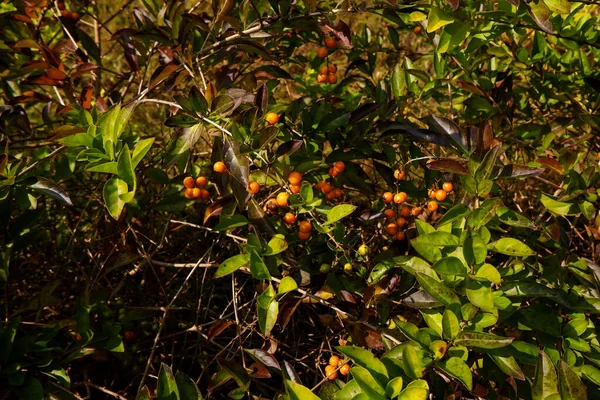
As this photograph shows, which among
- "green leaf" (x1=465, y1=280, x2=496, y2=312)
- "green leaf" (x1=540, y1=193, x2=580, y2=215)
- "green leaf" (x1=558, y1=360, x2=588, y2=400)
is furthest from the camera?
"green leaf" (x1=540, y1=193, x2=580, y2=215)

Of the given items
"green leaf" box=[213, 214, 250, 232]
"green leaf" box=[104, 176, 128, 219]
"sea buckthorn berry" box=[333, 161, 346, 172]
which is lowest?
"green leaf" box=[213, 214, 250, 232]

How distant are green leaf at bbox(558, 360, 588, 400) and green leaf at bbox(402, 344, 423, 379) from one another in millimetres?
296

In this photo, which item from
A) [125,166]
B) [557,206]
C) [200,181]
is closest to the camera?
[125,166]

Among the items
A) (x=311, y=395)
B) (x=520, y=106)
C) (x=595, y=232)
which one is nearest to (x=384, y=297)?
Answer: (x=311, y=395)

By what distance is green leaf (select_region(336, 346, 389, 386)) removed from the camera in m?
1.30

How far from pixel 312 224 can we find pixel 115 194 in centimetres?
58

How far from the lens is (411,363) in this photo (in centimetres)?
129

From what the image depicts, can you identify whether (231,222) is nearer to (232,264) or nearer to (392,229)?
(232,264)

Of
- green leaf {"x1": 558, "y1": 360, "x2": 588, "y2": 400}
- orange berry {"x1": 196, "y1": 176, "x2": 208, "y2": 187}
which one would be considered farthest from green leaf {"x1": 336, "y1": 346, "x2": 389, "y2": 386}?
orange berry {"x1": 196, "y1": 176, "x2": 208, "y2": 187}

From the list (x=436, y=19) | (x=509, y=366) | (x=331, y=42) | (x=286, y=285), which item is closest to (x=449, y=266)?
(x=509, y=366)

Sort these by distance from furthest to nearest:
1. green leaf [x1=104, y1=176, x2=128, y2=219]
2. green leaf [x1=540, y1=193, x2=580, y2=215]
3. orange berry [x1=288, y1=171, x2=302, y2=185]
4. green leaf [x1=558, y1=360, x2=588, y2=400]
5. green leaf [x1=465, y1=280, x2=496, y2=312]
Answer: green leaf [x1=540, y1=193, x2=580, y2=215] < orange berry [x1=288, y1=171, x2=302, y2=185] < green leaf [x1=104, y1=176, x2=128, y2=219] < green leaf [x1=465, y1=280, x2=496, y2=312] < green leaf [x1=558, y1=360, x2=588, y2=400]

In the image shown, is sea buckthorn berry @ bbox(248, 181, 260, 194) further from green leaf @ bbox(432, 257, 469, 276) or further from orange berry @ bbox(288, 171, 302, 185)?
green leaf @ bbox(432, 257, 469, 276)

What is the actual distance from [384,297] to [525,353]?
0.41 metres

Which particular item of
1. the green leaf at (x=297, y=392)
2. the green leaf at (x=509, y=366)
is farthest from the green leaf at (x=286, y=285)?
the green leaf at (x=509, y=366)
